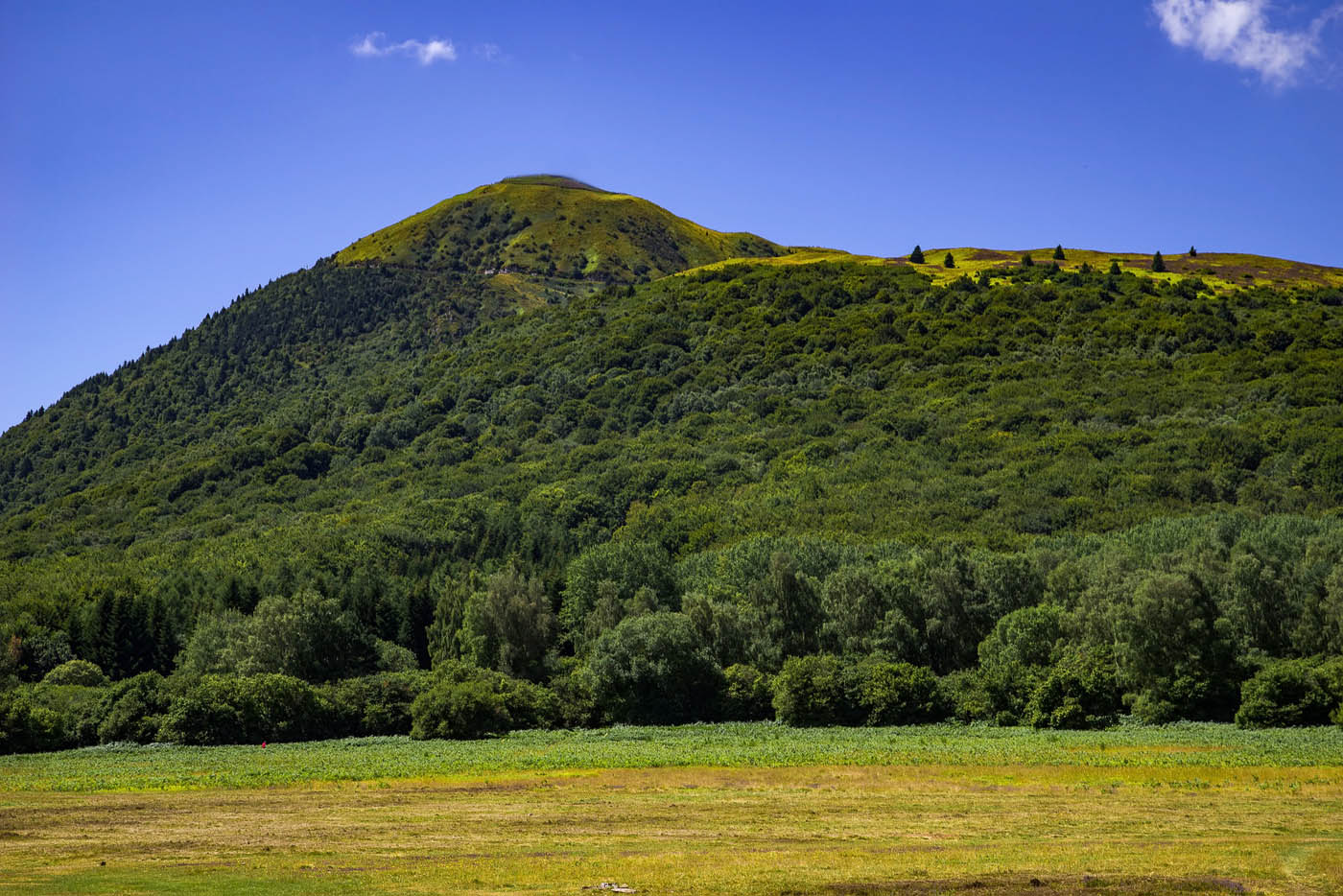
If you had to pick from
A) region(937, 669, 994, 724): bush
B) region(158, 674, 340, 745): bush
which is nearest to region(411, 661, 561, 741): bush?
region(158, 674, 340, 745): bush

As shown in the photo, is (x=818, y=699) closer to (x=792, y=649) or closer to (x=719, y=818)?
(x=792, y=649)

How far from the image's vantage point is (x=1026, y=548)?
11619cm

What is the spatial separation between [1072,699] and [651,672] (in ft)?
97.3

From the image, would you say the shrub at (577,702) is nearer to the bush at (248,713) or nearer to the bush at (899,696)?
the bush at (248,713)

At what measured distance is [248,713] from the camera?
263 feet

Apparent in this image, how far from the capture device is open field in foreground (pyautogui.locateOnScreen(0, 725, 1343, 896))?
29812 mm

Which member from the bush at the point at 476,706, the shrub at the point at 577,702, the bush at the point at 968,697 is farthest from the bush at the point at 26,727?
the bush at the point at 968,697

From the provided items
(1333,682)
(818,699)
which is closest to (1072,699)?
(1333,682)

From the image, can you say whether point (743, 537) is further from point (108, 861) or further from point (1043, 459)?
point (108, 861)

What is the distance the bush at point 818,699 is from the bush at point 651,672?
30.8ft

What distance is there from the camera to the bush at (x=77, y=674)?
10400cm

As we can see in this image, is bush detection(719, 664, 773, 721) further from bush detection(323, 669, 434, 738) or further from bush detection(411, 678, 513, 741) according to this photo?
bush detection(323, 669, 434, 738)

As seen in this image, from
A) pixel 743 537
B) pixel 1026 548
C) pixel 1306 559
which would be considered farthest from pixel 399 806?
pixel 743 537

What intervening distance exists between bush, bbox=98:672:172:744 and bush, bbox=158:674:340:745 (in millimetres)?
1505
